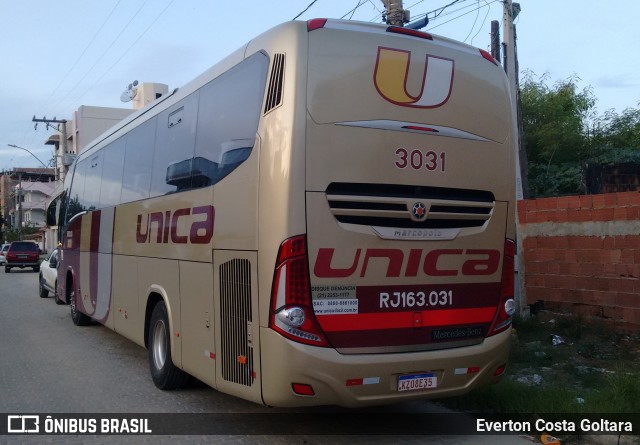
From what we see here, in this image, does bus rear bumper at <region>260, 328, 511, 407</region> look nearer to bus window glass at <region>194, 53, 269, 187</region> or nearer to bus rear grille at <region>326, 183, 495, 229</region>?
bus rear grille at <region>326, 183, 495, 229</region>

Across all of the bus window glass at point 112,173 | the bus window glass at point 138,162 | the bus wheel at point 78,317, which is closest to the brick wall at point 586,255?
the bus window glass at point 138,162

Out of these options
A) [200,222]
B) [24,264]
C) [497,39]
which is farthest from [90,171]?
[24,264]

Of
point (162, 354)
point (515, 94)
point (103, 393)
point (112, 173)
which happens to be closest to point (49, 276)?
point (112, 173)

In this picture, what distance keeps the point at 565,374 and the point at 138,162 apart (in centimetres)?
618

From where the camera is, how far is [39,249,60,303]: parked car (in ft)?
57.0

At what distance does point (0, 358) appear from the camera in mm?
9234

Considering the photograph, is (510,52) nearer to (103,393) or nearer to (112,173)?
(112,173)

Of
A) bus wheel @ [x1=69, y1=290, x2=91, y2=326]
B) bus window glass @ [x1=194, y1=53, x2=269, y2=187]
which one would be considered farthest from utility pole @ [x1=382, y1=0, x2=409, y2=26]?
bus wheel @ [x1=69, y1=290, x2=91, y2=326]

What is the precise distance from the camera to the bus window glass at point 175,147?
6594 millimetres

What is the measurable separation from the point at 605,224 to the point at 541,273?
1.42 m

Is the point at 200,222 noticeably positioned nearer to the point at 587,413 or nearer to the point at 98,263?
Answer: the point at 587,413

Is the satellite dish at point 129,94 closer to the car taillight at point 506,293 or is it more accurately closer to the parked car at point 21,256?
the parked car at point 21,256

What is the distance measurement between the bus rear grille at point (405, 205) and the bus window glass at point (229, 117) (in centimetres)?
98

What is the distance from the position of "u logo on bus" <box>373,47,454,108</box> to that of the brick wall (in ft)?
15.1
